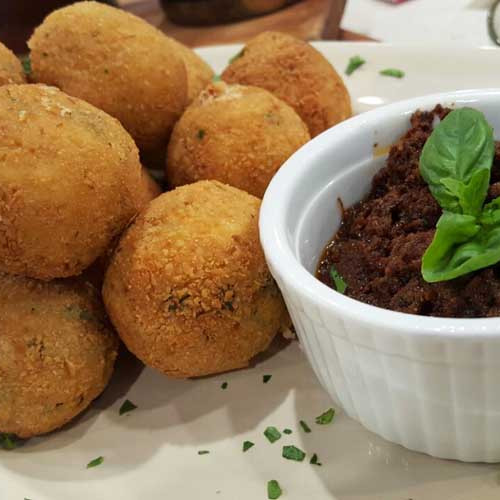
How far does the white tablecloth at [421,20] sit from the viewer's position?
3016 millimetres

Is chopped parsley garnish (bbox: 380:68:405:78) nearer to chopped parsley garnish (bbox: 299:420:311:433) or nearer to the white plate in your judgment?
the white plate

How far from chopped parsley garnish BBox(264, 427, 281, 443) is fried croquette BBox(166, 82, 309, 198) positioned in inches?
22.2

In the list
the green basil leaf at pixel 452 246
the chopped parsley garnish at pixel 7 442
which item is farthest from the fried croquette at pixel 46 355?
the green basil leaf at pixel 452 246

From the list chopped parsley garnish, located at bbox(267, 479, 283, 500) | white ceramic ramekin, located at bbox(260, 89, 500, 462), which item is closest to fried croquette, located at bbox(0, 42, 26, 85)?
white ceramic ramekin, located at bbox(260, 89, 500, 462)

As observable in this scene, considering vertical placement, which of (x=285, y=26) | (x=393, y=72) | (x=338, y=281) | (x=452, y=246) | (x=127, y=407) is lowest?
(x=127, y=407)

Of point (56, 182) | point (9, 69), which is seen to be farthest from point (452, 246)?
point (9, 69)

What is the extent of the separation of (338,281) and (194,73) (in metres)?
0.98

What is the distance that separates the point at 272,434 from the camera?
1417 millimetres

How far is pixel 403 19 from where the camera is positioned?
3.20m

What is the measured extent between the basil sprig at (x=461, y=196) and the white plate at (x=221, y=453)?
16.1 inches

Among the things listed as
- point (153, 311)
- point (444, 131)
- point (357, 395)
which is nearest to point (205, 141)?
point (153, 311)

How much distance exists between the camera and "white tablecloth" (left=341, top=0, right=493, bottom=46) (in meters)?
3.02

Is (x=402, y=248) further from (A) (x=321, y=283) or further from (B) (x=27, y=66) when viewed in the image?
(B) (x=27, y=66)

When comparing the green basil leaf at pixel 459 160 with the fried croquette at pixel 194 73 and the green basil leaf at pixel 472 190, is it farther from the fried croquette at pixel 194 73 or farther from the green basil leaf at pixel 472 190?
the fried croquette at pixel 194 73
